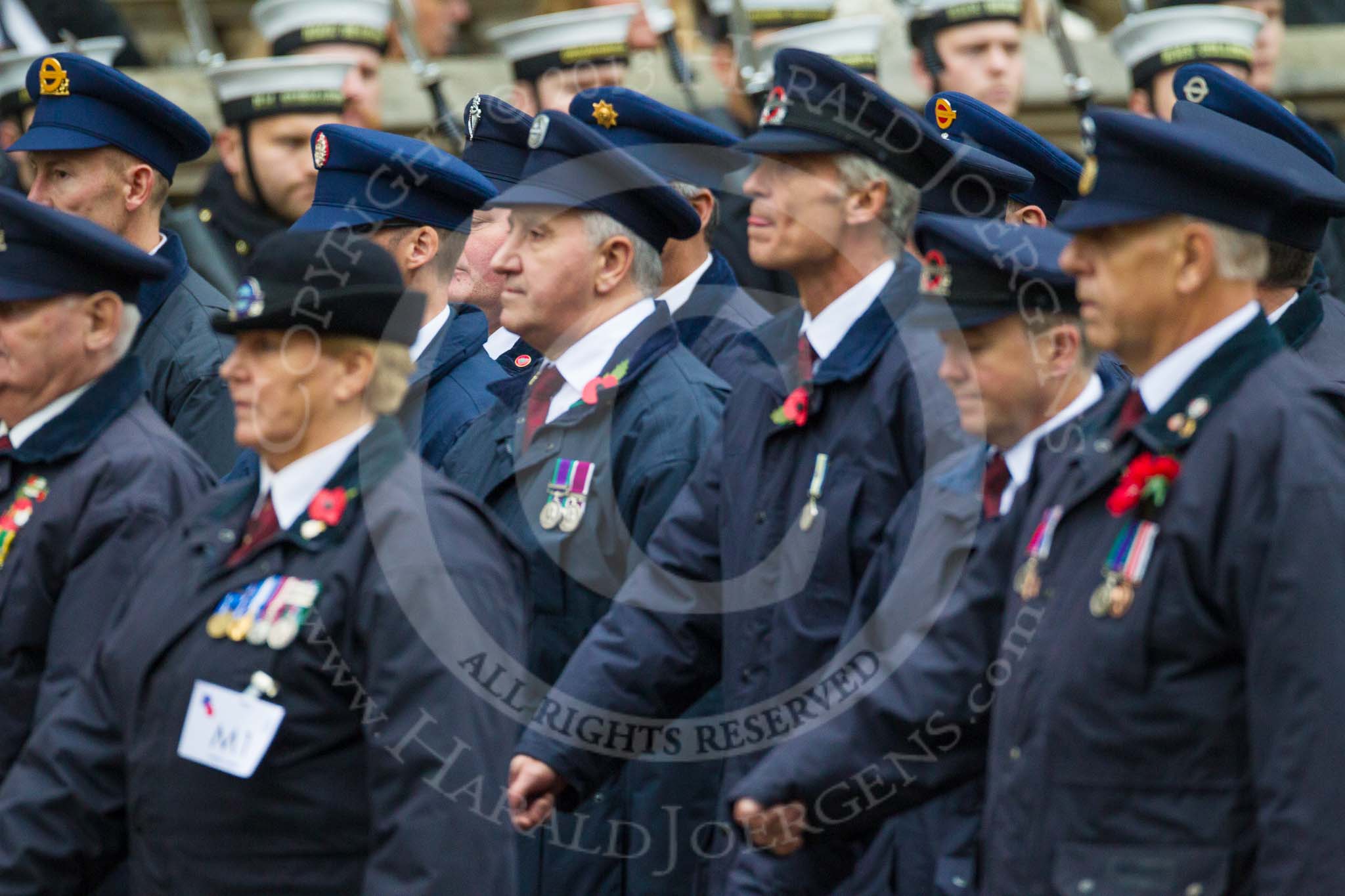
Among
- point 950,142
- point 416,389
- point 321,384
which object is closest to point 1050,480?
point 321,384

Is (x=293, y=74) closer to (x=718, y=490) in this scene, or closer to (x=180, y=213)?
(x=180, y=213)

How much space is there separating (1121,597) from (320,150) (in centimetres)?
362

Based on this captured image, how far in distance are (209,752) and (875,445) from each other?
5.43 feet

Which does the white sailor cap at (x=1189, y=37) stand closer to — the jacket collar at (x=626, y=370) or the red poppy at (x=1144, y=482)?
the jacket collar at (x=626, y=370)

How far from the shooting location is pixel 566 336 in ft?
20.4

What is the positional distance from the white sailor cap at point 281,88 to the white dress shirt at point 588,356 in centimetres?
340

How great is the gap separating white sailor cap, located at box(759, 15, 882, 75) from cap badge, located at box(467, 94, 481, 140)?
204cm

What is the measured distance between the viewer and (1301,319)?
6281 mm

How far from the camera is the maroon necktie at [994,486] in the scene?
16.0 ft

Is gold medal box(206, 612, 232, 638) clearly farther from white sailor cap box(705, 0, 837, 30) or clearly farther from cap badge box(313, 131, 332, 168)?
white sailor cap box(705, 0, 837, 30)

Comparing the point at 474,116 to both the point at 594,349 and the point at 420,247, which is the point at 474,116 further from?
the point at 594,349

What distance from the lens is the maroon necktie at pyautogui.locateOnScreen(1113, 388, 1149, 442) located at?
13.5 ft

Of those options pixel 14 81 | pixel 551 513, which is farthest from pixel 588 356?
pixel 14 81

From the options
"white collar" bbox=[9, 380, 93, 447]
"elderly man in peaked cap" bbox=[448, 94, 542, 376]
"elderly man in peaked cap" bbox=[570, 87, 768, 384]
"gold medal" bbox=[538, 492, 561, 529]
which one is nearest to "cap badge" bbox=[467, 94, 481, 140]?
"elderly man in peaked cap" bbox=[448, 94, 542, 376]
